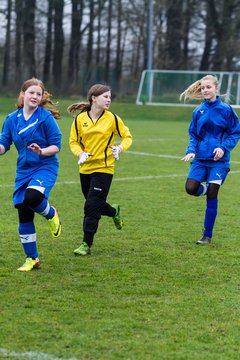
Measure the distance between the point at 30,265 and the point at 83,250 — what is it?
2.87ft

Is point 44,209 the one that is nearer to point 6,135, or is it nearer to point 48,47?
point 6,135

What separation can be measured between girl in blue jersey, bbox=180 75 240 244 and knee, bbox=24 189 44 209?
207 cm

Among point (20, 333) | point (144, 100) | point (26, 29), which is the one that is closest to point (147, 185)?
point (20, 333)

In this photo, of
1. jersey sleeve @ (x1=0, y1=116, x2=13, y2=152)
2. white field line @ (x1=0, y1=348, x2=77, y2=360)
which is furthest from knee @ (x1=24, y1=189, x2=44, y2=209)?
white field line @ (x1=0, y1=348, x2=77, y2=360)

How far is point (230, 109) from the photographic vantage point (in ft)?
27.5

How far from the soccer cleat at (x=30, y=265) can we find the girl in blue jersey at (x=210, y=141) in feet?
6.92

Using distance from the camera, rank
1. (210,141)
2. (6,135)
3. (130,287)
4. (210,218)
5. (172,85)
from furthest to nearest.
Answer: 1. (172,85)
2. (210,218)
3. (210,141)
4. (6,135)
5. (130,287)

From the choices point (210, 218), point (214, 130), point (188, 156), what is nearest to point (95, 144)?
point (188, 156)

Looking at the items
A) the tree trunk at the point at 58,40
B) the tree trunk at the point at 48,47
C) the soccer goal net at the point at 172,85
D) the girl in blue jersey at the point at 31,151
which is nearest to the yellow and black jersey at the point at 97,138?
the girl in blue jersey at the point at 31,151

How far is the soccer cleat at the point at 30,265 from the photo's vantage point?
22.8 ft

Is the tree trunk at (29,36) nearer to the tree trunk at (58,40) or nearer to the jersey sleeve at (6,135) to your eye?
the tree trunk at (58,40)

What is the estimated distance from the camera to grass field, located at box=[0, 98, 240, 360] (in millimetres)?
4926

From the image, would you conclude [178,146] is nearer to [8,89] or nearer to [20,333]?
[20,333]

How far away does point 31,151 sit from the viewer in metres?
6.93
